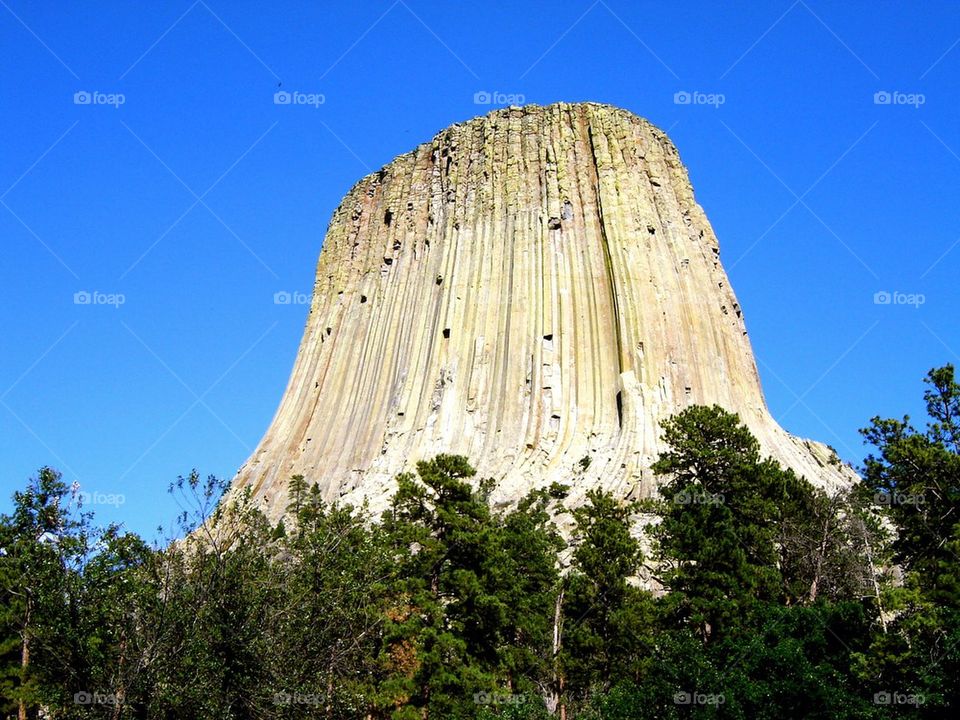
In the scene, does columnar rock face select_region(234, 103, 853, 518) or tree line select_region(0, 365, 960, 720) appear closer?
tree line select_region(0, 365, 960, 720)

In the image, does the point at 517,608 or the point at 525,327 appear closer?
the point at 517,608

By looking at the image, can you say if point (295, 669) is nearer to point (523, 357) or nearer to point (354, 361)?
point (523, 357)

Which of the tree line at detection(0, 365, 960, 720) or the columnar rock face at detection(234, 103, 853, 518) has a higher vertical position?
the columnar rock face at detection(234, 103, 853, 518)

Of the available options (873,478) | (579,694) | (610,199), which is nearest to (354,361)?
(610,199)

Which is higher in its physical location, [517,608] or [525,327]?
[525,327]
